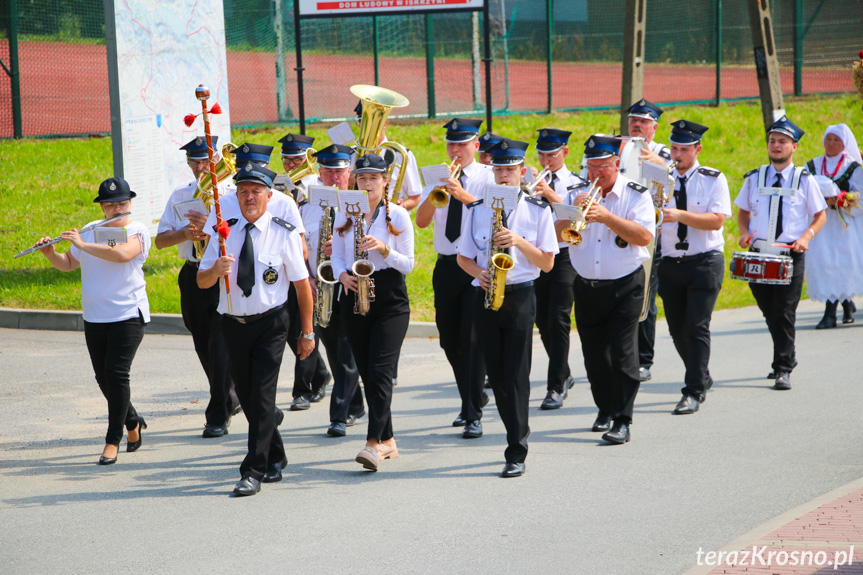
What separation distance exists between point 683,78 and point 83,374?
652 inches

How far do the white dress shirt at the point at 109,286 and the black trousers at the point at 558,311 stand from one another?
11.3 feet

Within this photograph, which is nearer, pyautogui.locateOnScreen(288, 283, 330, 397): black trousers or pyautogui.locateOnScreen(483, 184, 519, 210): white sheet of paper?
pyautogui.locateOnScreen(483, 184, 519, 210): white sheet of paper

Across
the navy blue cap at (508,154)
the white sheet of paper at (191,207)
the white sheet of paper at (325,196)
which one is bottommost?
the white sheet of paper at (191,207)

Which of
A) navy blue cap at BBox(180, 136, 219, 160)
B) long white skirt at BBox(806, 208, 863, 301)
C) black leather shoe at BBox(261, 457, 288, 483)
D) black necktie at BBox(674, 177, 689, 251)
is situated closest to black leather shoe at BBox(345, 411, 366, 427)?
black leather shoe at BBox(261, 457, 288, 483)

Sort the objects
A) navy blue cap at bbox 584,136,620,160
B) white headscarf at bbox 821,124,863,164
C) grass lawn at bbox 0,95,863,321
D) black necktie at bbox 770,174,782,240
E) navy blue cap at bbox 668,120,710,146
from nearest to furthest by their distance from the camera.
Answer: navy blue cap at bbox 584,136,620,160 → navy blue cap at bbox 668,120,710,146 → black necktie at bbox 770,174,782,240 → white headscarf at bbox 821,124,863,164 → grass lawn at bbox 0,95,863,321

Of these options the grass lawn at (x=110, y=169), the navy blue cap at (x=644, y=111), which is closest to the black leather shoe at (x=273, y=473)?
the navy blue cap at (x=644, y=111)

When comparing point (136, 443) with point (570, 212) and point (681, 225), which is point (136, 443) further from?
point (681, 225)

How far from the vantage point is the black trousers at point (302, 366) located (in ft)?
28.1

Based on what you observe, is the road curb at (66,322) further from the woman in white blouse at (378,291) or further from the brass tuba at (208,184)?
the woman in white blouse at (378,291)

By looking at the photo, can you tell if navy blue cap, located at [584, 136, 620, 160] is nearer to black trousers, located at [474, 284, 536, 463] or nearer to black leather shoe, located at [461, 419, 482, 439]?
black trousers, located at [474, 284, 536, 463]

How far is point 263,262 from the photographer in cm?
661

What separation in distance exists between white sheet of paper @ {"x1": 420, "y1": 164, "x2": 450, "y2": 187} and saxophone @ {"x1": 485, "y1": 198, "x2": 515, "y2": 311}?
75 centimetres

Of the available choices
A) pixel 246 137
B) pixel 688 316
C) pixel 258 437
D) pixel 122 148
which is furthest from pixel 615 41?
pixel 258 437

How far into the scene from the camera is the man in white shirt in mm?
9117
